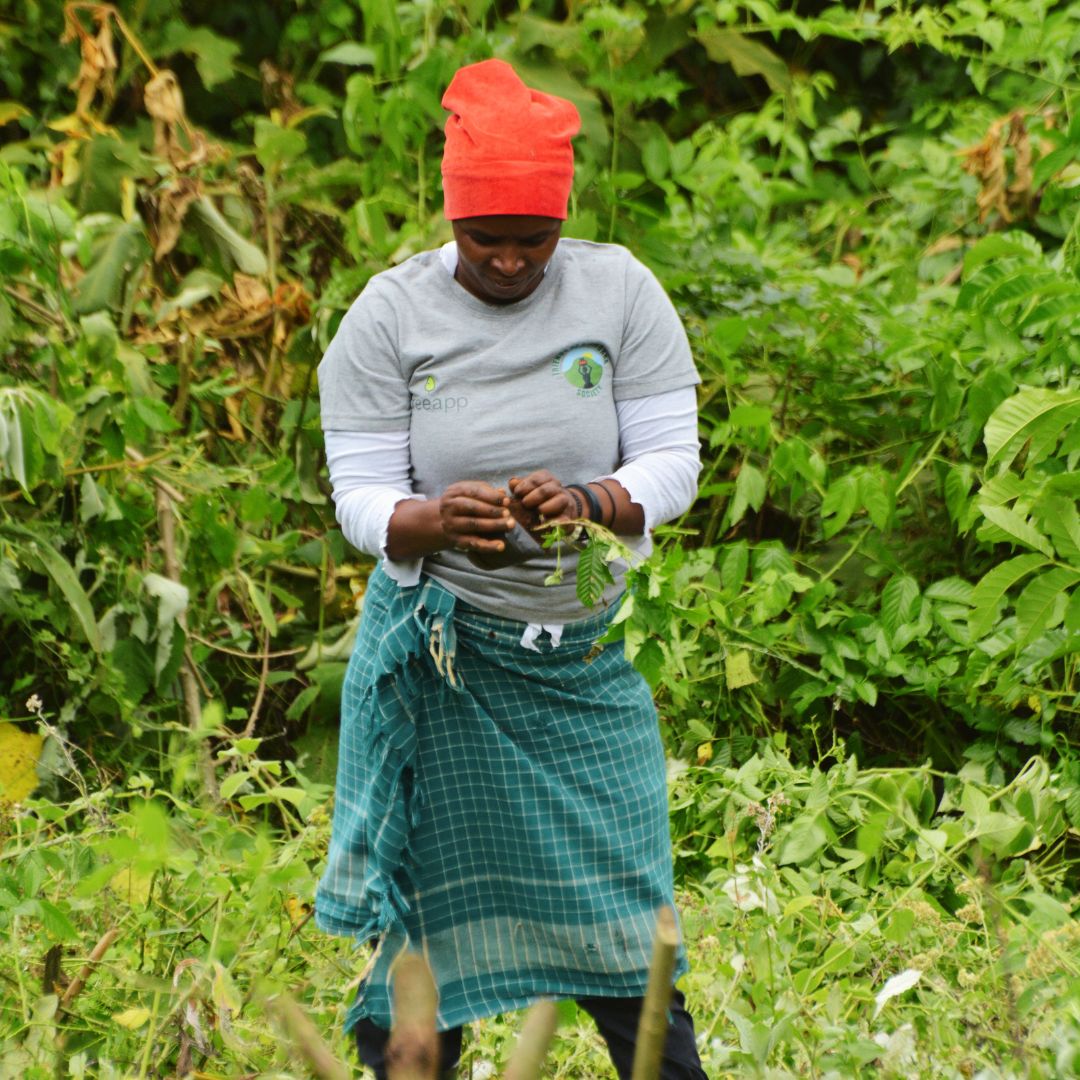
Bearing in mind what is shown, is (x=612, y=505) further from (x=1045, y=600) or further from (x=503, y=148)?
(x=1045, y=600)

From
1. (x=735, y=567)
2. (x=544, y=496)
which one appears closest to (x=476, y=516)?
(x=544, y=496)

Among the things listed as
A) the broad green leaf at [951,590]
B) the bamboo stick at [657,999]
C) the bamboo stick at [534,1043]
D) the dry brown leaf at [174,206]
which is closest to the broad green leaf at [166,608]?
the dry brown leaf at [174,206]

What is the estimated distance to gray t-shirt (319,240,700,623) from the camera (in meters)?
1.98

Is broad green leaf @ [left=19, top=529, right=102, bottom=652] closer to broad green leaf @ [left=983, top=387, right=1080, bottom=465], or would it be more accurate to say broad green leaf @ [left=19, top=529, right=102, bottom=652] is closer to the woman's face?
the woman's face

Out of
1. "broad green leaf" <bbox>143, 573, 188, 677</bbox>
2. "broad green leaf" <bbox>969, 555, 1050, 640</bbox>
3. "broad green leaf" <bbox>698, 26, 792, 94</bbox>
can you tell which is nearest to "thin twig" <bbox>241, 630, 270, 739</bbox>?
"broad green leaf" <bbox>143, 573, 188, 677</bbox>

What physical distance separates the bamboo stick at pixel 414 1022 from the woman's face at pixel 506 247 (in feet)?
3.77

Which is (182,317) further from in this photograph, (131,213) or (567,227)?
(567,227)

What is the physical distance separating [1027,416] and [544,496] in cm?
93

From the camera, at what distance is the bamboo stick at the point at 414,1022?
87cm

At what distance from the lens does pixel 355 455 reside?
6.63ft

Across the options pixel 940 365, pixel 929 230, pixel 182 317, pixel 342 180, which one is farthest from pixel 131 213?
pixel 929 230

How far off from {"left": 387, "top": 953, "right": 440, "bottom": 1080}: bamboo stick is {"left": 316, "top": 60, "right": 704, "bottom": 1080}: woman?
1027mm

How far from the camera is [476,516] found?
186cm

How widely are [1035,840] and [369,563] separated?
172 cm
